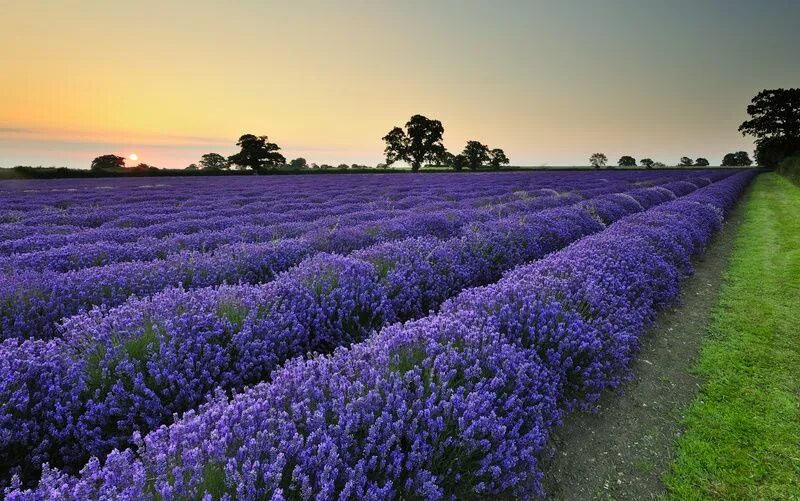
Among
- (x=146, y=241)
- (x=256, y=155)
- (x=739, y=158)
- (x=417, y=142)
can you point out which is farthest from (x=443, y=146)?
(x=739, y=158)

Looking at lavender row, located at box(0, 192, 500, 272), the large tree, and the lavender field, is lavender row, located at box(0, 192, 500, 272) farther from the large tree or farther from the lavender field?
the large tree

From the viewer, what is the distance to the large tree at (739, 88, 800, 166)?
188 ft

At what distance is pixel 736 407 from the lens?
369cm

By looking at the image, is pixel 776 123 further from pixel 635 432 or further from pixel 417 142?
pixel 635 432

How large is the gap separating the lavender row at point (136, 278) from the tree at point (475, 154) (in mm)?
80225

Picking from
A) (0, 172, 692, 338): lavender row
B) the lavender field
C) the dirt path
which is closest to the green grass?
the dirt path

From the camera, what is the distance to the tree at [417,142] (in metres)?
69.0

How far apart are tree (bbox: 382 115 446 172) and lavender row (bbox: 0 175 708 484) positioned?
215 ft

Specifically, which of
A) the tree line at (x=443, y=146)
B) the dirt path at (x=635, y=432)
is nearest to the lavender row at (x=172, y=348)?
the dirt path at (x=635, y=432)

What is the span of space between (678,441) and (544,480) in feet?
4.30

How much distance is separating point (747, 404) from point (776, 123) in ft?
258

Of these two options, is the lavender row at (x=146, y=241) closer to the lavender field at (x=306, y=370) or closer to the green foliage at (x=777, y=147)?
the lavender field at (x=306, y=370)

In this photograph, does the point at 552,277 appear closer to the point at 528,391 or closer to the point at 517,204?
the point at 528,391

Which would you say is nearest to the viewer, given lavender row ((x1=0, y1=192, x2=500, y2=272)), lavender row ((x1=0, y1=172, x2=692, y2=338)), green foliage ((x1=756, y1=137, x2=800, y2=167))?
lavender row ((x1=0, y1=172, x2=692, y2=338))
